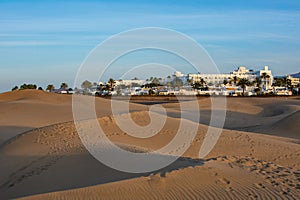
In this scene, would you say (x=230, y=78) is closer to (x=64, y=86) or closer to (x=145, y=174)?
(x=64, y=86)

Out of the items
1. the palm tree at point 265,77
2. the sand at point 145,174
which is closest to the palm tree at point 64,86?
the palm tree at point 265,77

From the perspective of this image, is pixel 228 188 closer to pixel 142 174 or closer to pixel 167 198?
pixel 167 198

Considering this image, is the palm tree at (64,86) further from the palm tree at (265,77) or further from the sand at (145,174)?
the sand at (145,174)

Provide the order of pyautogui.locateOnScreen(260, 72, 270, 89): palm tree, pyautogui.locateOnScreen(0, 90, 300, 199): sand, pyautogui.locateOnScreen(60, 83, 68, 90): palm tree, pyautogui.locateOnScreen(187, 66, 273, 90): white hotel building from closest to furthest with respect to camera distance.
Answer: pyautogui.locateOnScreen(0, 90, 300, 199): sand
pyautogui.locateOnScreen(187, 66, 273, 90): white hotel building
pyautogui.locateOnScreen(60, 83, 68, 90): palm tree
pyautogui.locateOnScreen(260, 72, 270, 89): palm tree

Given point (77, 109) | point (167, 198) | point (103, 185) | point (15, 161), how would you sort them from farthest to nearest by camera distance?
1. point (77, 109)
2. point (15, 161)
3. point (103, 185)
4. point (167, 198)

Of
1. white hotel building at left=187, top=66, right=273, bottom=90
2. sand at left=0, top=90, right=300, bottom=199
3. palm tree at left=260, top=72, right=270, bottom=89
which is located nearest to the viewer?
sand at left=0, top=90, right=300, bottom=199

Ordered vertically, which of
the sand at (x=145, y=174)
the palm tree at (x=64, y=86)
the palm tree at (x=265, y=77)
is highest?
the palm tree at (x=265, y=77)

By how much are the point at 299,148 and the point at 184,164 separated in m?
8.87

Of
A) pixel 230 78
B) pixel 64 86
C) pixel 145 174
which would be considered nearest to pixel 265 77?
pixel 230 78

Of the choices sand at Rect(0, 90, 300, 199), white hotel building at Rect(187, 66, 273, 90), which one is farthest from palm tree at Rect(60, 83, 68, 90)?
sand at Rect(0, 90, 300, 199)

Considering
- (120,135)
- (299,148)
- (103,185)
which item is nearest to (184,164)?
(103,185)

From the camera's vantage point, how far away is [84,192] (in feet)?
→ 25.1

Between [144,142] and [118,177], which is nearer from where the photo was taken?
[118,177]

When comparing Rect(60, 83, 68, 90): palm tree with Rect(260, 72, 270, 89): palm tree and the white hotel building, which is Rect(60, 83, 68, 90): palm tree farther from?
Rect(260, 72, 270, 89): palm tree
